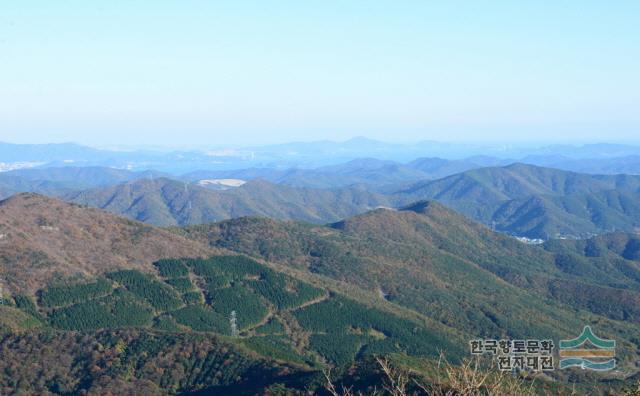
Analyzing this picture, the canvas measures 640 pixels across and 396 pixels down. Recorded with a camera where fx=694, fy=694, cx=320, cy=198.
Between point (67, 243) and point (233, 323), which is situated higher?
point (67, 243)

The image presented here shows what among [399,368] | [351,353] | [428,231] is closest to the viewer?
[399,368]

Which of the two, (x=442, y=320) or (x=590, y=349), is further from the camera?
(x=442, y=320)

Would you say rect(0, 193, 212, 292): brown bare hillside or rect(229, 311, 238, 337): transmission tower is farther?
rect(0, 193, 212, 292): brown bare hillside

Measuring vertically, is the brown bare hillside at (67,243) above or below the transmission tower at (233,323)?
above

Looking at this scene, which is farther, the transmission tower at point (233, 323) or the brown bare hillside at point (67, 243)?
the brown bare hillside at point (67, 243)

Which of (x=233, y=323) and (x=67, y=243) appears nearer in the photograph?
(x=233, y=323)

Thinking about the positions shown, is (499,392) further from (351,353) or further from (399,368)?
(351,353)

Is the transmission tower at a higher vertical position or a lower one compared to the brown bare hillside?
lower

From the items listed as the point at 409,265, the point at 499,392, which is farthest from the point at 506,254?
the point at 499,392
